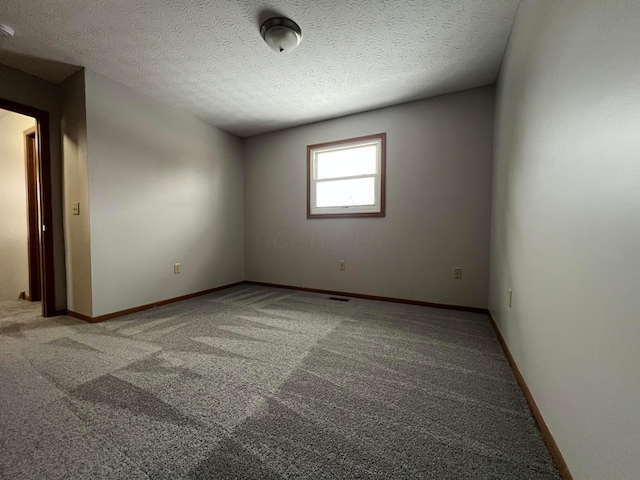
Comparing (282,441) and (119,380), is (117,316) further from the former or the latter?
(282,441)

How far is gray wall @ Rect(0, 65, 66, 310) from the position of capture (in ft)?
7.49

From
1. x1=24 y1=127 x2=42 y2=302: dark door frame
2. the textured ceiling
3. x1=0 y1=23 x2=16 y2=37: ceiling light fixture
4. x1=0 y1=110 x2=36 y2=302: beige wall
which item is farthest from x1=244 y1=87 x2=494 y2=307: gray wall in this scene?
x1=0 y1=110 x2=36 y2=302: beige wall

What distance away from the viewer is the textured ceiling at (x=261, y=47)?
5.24 ft

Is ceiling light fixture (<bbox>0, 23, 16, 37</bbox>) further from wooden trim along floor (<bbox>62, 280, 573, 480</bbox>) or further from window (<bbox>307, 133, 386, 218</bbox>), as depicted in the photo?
window (<bbox>307, 133, 386, 218</bbox>)

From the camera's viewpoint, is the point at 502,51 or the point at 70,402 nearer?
the point at 70,402

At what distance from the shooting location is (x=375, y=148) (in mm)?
3080

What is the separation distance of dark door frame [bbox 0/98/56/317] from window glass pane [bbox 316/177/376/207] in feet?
9.51

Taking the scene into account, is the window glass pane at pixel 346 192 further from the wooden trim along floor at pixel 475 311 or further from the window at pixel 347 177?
the wooden trim along floor at pixel 475 311

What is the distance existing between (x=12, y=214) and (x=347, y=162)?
14.4 ft

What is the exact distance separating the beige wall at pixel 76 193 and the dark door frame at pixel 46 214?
0.13m

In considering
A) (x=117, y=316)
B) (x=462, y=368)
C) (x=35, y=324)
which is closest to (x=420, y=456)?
(x=462, y=368)

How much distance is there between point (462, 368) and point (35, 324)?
11.9 feet

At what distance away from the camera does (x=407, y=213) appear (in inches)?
114

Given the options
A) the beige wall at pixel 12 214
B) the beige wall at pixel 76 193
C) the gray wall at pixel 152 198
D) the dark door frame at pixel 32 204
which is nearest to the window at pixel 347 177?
the gray wall at pixel 152 198
